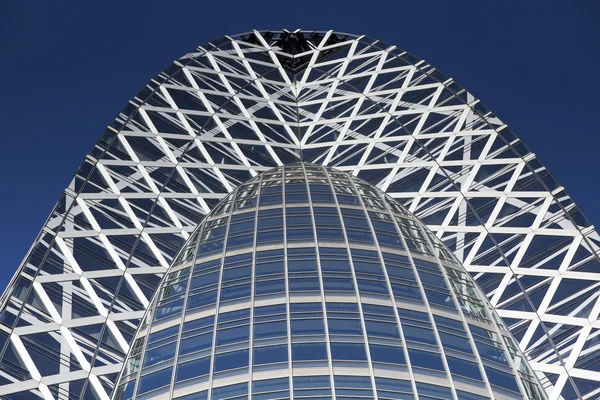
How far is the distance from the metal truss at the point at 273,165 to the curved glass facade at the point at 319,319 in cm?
777

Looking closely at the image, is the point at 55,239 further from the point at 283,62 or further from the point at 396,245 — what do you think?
the point at 283,62

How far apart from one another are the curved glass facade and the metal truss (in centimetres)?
777

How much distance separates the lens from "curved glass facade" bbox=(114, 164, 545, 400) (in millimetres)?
30297

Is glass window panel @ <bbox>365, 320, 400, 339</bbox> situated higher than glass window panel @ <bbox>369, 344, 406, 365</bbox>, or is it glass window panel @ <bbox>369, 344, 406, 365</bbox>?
glass window panel @ <bbox>365, 320, 400, 339</bbox>

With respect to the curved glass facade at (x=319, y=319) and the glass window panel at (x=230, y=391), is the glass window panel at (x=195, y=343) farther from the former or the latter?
the glass window panel at (x=230, y=391)

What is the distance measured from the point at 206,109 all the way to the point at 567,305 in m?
33.4

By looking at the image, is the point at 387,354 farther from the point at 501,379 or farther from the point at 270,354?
the point at 501,379

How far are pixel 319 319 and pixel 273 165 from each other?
31676mm

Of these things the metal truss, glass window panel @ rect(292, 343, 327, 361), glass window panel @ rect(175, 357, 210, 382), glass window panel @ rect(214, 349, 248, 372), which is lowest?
glass window panel @ rect(175, 357, 210, 382)

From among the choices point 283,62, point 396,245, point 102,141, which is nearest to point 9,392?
point 396,245

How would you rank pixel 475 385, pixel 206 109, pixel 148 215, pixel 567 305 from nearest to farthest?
pixel 475 385, pixel 567 305, pixel 148 215, pixel 206 109

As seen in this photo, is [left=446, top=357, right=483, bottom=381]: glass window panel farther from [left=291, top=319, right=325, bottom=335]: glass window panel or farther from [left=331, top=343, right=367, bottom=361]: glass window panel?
[left=291, top=319, right=325, bottom=335]: glass window panel

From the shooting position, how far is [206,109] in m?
67.2

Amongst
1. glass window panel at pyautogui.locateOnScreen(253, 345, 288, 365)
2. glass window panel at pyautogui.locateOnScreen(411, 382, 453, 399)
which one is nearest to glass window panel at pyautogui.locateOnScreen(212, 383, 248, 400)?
glass window panel at pyautogui.locateOnScreen(253, 345, 288, 365)
